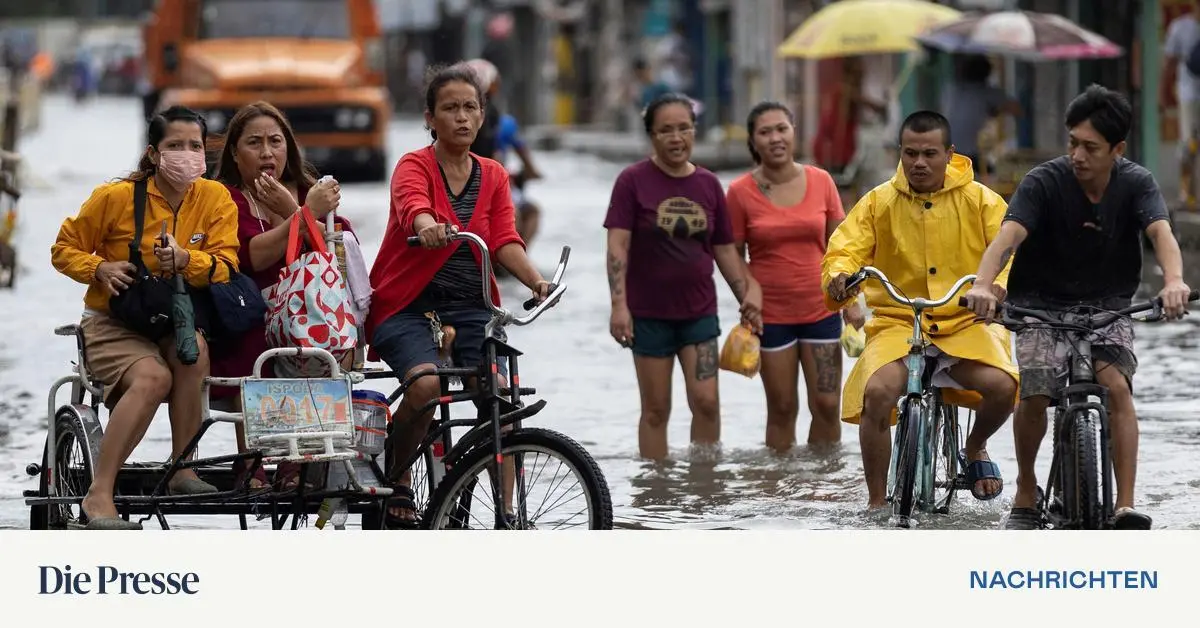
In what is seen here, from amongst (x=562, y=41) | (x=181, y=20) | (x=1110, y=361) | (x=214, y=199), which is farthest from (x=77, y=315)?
(x=562, y=41)

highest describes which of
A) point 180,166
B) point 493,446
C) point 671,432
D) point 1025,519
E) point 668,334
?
point 180,166

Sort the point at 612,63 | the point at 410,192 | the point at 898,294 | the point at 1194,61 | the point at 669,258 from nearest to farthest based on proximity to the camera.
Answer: the point at 410,192
the point at 898,294
the point at 669,258
the point at 1194,61
the point at 612,63

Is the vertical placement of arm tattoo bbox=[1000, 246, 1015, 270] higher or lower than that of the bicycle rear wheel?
higher

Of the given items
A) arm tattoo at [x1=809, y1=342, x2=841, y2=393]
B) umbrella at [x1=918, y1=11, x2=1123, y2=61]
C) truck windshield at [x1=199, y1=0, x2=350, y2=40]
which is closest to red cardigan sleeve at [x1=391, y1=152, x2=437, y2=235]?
arm tattoo at [x1=809, y1=342, x2=841, y2=393]

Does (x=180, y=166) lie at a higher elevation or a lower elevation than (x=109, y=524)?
higher

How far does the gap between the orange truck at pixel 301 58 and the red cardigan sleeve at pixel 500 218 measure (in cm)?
1953

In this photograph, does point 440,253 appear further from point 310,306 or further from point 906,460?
point 906,460

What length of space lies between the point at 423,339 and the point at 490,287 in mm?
301

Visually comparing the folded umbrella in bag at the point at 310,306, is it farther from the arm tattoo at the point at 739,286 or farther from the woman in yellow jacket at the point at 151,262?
the arm tattoo at the point at 739,286

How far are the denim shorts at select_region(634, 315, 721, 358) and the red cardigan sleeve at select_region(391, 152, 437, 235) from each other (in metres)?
2.20

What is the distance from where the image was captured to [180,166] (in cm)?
716

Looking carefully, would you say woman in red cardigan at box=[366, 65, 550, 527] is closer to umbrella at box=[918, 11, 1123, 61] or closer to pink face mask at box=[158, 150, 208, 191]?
pink face mask at box=[158, 150, 208, 191]

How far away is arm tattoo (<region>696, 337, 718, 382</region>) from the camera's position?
9430mm
